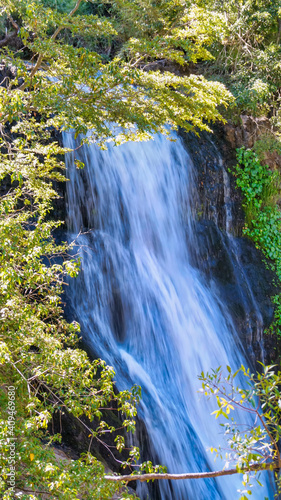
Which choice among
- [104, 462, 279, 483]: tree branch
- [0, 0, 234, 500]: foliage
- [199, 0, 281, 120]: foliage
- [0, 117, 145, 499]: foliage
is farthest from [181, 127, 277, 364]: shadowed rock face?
[104, 462, 279, 483]: tree branch

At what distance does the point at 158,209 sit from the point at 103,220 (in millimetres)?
1571

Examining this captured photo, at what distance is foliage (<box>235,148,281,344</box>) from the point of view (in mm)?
11297

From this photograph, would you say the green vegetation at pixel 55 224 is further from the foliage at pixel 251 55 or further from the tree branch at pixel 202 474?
the foliage at pixel 251 55

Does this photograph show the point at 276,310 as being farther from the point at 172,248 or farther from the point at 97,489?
the point at 97,489

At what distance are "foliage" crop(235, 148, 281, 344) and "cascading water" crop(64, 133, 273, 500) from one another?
5.82ft

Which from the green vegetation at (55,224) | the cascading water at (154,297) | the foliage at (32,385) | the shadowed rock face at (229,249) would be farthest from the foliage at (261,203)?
the foliage at (32,385)

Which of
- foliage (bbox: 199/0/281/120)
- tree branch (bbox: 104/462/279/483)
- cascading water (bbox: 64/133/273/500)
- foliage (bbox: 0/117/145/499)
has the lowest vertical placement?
tree branch (bbox: 104/462/279/483)

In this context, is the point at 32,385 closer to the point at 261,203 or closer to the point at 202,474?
the point at 202,474

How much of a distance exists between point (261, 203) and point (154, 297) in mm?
4910

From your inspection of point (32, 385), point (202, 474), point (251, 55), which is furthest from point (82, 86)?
point (251, 55)

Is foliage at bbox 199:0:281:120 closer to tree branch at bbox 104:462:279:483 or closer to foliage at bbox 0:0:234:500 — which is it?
foliage at bbox 0:0:234:500

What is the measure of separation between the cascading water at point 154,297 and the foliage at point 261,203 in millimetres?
1775

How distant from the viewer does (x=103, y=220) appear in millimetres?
8820

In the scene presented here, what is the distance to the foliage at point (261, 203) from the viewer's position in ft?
37.1
